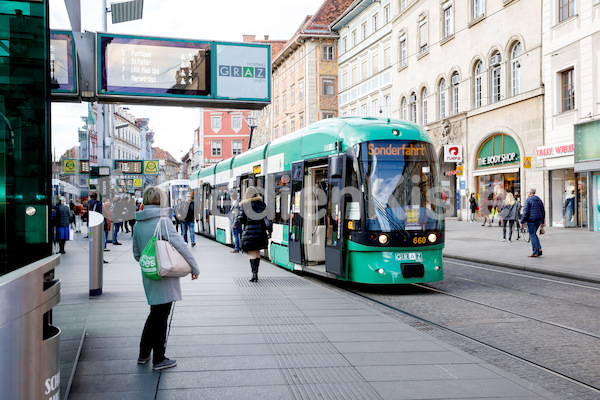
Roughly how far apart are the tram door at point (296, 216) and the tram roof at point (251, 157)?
3529 millimetres

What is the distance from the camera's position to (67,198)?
417 centimetres

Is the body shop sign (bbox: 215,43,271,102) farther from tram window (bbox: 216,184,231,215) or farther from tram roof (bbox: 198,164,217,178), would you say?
tram roof (bbox: 198,164,217,178)

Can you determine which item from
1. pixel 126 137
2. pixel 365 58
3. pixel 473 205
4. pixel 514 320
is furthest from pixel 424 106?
pixel 126 137

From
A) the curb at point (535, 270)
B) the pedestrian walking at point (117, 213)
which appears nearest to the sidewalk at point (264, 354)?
the curb at point (535, 270)

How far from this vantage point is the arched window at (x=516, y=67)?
27.9m

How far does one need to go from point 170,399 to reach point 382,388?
162 cm

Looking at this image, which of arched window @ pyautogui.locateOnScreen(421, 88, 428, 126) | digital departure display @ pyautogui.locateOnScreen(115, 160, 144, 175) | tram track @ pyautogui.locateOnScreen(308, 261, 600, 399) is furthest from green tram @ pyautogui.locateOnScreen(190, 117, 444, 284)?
digital departure display @ pyautogui.locateOnScreen(115, 160, 144, 175)

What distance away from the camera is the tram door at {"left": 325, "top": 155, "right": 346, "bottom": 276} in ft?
32.9

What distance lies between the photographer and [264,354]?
5727 mm

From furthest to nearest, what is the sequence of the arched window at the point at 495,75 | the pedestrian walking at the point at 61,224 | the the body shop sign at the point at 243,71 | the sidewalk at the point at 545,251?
the arched window at the point at 495,75 → the sidewalk at the point at 545,251 → the the body shop sign at the point at 243,71 → the pedestrian walking at the point at 61,224

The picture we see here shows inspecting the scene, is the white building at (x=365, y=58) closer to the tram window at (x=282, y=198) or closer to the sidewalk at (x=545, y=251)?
the sidewalk at (x=545, y=251)

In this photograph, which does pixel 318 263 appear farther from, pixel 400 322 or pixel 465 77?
pixel 465 77

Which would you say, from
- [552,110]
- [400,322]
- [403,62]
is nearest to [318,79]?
[403,62]

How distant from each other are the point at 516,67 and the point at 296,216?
20.3m
